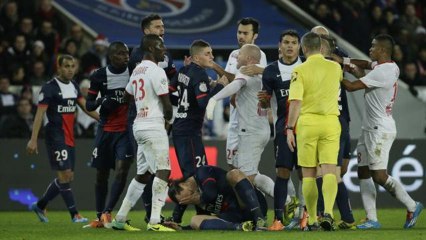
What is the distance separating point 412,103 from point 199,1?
587 cm

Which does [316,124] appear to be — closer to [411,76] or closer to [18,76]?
[18,76]

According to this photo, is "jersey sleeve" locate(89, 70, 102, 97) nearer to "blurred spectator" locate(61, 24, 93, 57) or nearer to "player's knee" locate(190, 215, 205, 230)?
"player's knee" locate(190, 215, 205, 230)

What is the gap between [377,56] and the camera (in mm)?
14484

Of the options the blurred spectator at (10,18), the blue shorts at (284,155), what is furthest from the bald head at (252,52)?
the blurred spectator at (10,18)

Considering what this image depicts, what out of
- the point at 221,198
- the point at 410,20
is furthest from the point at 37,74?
the point at 410,20

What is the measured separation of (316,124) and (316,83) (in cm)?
45

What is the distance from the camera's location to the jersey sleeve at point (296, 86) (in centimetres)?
1295

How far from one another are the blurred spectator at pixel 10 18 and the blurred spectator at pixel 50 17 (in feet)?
1.64

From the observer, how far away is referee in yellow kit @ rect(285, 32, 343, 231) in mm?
13023

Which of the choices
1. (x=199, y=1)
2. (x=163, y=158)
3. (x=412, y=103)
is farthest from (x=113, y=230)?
(x=199, y=1)

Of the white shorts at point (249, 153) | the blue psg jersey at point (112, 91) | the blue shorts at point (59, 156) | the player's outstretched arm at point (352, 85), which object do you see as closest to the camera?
the player's outstretched arm at point (352, 85)

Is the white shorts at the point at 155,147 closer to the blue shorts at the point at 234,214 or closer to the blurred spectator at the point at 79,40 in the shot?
the blue shorts at the point at 234,214

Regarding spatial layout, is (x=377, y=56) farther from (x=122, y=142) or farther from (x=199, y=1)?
(x=199, y=1)

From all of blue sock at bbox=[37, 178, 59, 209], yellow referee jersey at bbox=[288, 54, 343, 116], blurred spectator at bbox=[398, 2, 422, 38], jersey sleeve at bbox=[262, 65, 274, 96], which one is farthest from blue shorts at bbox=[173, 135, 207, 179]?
blurred spectator at bbox=[398, 2, 422, 38]
